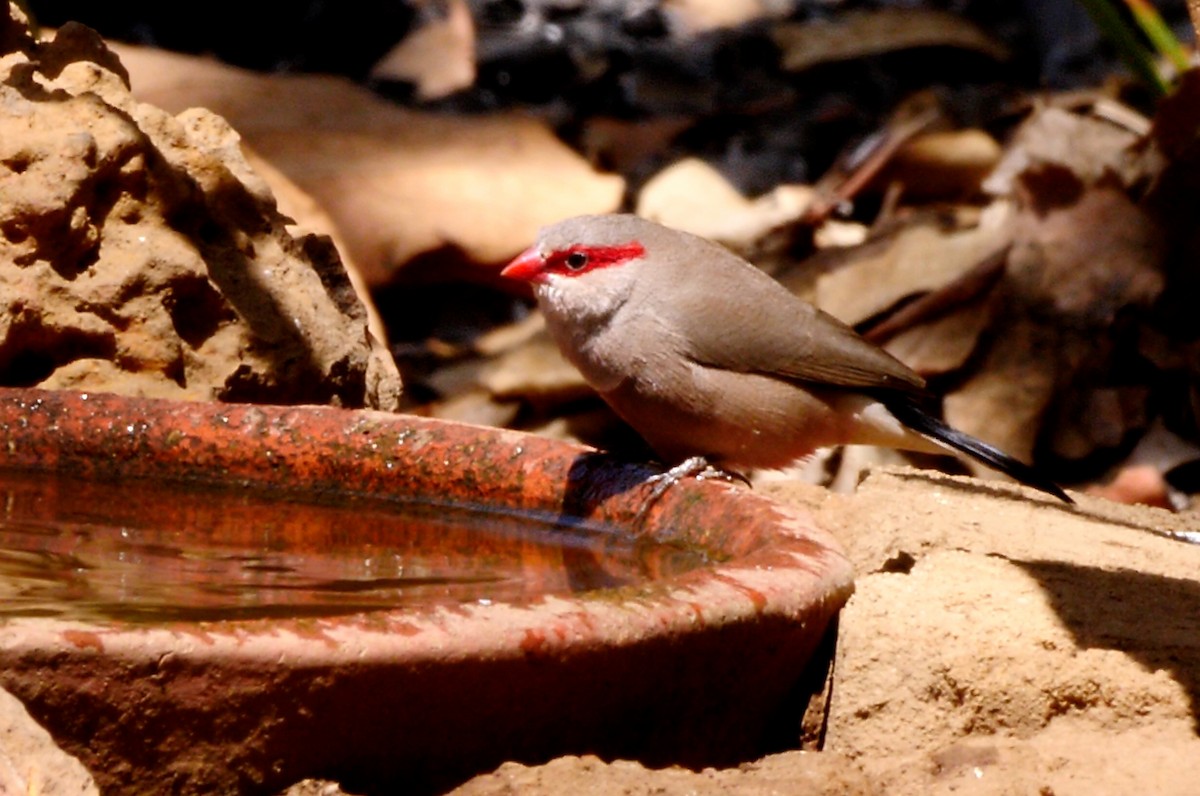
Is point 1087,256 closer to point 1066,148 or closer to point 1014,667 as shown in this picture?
point 1066,148

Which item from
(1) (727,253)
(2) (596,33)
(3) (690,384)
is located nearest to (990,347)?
(1) (727,253)

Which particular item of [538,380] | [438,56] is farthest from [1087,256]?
[438,56]

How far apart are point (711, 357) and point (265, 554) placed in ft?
5.16

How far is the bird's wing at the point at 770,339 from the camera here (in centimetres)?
473

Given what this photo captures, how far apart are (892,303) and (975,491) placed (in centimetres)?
228

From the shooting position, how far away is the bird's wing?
4730mm

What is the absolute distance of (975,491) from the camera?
4.67 meters

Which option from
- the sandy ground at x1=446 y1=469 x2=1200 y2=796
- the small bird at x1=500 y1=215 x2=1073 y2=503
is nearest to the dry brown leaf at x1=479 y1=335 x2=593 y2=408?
the small bird at x1=500 y1=215 x2=1073 y2=503

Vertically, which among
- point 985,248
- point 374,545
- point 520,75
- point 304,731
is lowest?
point 520,75

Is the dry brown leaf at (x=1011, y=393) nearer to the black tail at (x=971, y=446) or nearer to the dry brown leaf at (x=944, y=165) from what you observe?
the black tail at (x=971, y=446)

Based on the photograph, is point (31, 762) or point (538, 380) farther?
point (538, 380)

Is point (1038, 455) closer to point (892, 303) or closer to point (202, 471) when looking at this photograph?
point (892, 303)

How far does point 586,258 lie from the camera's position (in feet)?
15.9

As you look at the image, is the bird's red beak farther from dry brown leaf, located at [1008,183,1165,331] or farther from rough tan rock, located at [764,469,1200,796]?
dry brown leaf, located at [1008,183,1165,331]
